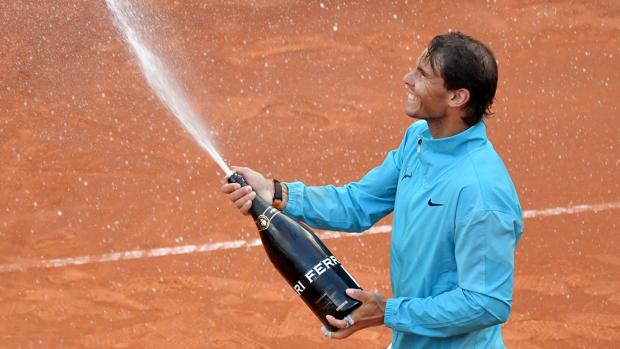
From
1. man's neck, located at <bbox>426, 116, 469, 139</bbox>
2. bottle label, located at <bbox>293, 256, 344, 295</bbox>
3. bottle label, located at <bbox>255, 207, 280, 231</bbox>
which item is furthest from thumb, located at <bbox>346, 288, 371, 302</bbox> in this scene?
man's neck, located at <bbox>426, 116, 469, 139</bbox>

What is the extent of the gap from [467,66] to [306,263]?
74 centimetres

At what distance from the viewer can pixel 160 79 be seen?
19.6 feet

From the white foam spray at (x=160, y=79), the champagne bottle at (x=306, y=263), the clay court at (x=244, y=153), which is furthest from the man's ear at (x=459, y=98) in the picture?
the white foam spray at (x=160, y=79)

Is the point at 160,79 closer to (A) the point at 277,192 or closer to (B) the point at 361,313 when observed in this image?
(A) the point at 277,192

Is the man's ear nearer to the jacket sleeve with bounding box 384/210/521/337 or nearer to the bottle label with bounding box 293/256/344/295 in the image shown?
the jacket sleeve with bounding box 384/210/521/337

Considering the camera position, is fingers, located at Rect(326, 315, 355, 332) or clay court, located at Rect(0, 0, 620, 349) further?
clay court, located at Rect(0, 0, 620, 349)

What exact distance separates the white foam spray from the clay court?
8 cm

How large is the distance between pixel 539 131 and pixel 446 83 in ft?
11.0

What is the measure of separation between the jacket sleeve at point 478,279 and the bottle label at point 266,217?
0.56 metres

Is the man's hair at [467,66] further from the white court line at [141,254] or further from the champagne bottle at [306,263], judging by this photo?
the white court line at [141,254]

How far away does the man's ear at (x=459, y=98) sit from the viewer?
2.82m

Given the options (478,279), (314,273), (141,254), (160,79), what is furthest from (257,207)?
(160,79)

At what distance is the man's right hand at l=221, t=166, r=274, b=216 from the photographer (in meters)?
3.01

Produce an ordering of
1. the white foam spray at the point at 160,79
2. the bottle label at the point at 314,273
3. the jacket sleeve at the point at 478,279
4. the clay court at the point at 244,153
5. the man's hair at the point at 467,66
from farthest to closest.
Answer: the white foam spray at the point at 160,79
the clay court at the point at 244,153
the bottle label at the point at 314,273
the man's hair at the point at 467,66
the jacket sleeve at the point at 478,279
